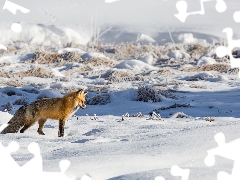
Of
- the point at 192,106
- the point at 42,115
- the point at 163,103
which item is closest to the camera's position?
the point at 42,115

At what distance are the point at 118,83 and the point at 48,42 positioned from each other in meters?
19.3

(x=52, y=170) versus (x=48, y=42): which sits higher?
(x=48, y=42)

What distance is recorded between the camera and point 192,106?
888cm

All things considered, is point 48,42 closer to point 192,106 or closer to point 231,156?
point 192,106

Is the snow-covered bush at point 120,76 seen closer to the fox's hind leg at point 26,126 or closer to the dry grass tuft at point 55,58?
the dry grass tuft at point 55,58

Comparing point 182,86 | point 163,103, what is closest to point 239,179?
point 163,103

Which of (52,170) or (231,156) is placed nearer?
(52,170)

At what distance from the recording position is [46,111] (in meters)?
5.05

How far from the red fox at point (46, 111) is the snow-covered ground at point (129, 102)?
9.9 inches

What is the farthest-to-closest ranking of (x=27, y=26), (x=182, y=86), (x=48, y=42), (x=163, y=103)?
(x=27, y=26) → (x=48, y=42) → (x=182, y=86) → (x=163, y=103)

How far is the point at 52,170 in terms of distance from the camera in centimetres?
242

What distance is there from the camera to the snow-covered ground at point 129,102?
2689 mm

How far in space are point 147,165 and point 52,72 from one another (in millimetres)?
13928

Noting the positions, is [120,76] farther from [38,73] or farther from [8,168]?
[8,168]
